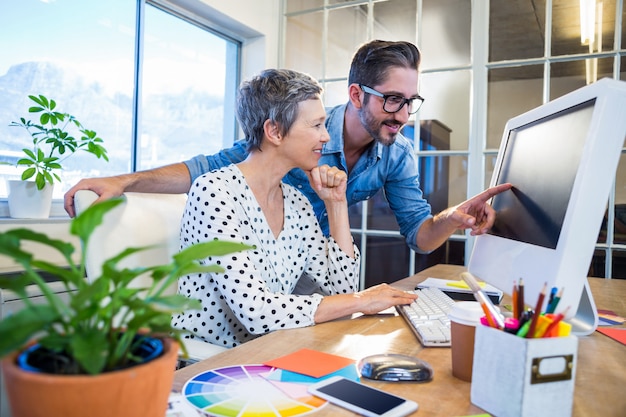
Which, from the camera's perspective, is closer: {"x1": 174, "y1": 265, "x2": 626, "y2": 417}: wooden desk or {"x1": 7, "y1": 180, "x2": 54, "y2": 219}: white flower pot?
{"x1": 174, "y1": 265, "x2": 626, "y2": 417}: wooden desk

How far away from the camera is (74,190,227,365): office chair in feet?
3.64

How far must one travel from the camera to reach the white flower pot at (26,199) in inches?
74.9

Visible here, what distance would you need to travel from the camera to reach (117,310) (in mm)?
422

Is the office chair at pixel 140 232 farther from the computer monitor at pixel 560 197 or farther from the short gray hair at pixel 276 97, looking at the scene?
the computer monitor at pixel 560 197

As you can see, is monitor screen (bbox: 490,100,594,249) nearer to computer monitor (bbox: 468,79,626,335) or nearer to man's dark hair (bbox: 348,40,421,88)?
computer monitor (bbox: 468,79,626,335)

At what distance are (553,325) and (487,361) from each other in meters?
0.09

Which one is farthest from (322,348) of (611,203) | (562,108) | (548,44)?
(548,44)

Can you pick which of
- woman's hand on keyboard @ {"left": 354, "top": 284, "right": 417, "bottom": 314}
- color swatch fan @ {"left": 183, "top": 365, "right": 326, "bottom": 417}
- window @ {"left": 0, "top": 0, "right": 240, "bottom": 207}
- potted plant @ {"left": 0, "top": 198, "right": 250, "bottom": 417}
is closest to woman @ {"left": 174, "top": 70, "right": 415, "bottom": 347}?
woman's hand on keyboard @ {"left": 354, "top": 284, "right": 417, "bottom": 314}

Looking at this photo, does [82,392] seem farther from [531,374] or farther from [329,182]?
[329,182]

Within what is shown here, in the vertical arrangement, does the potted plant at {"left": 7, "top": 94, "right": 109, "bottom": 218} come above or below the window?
below

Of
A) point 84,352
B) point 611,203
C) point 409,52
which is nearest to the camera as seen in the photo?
point 84,352

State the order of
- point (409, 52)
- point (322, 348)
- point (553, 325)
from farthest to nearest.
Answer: point (409, 52) → point (322, 348) → point (553, 325)

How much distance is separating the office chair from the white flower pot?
2.80 ft

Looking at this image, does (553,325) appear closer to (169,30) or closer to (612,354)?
(612,354)
